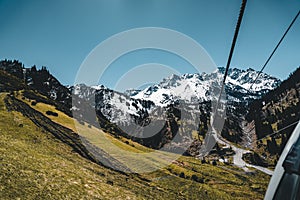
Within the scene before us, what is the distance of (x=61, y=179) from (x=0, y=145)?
8.64 metres

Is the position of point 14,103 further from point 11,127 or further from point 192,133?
point 192,133

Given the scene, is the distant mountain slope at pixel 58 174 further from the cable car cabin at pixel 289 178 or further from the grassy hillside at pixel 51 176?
the cable car cabin at pixel 289 178

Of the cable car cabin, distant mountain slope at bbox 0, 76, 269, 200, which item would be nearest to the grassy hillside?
distant mountain slope at bbox 0, 76, 269, 200

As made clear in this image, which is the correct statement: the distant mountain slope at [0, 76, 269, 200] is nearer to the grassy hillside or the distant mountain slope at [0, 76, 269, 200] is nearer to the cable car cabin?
the grassy hillside

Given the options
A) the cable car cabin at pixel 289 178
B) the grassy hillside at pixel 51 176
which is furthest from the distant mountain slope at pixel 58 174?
the cable car cabin at pixel 289 178

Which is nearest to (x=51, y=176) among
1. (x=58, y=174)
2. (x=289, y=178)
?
(x=58, y=174)

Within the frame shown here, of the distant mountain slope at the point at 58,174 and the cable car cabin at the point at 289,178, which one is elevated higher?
the cable car cabin at the point at 289,178

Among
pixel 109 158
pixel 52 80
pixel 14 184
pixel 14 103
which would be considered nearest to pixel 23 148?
pixel 14 184

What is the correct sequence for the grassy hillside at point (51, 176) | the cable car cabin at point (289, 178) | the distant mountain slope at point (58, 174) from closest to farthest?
the cable car cabin at point (289, 178) < the grassy hillside at point (51, 176) < the distant mountain slope at point (58, 174)

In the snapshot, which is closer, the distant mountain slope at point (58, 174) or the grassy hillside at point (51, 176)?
the grassy hillside at point (51, 176)

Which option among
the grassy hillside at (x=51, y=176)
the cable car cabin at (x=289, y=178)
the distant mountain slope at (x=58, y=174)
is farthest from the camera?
the distant mountain slope at (x=58, y=174)

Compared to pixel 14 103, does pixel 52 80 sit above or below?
above

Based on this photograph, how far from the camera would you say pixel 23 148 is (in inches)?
1196

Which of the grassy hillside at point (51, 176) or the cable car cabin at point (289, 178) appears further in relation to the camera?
the grassy hillside at point (51, 176)
